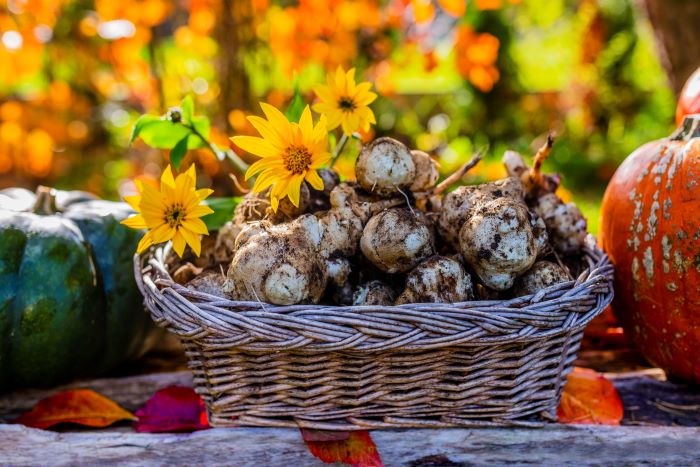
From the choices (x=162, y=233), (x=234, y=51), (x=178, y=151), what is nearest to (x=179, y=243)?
(x=162, y=233)

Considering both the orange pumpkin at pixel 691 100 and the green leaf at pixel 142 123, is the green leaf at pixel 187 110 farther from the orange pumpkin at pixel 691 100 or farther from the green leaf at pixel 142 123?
the orange pumpkin at pixel 691 100

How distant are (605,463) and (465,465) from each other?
0.85ft

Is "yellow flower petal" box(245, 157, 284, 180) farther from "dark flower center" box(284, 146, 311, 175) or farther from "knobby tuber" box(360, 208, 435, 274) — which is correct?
"knobby tuber" box(360, 208, 435, 274)

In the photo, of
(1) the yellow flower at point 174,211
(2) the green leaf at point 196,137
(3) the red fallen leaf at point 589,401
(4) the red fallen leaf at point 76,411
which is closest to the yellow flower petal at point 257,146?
(1) the yellow flower at point 174,211

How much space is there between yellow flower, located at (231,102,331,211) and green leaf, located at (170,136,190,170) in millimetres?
288

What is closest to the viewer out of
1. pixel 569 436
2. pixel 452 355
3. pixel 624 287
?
pixel 452 355

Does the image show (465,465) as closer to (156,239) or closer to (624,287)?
(624,287)

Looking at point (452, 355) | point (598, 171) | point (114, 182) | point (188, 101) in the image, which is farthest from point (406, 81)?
point (452, 355)

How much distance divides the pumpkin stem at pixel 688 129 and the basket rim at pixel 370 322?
541 mm

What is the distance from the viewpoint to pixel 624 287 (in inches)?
62.1

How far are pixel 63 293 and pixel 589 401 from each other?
1.17m

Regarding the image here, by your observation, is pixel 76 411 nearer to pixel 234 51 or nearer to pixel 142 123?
pixel 142 123

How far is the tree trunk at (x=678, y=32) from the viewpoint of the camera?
297cm

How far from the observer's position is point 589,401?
1.54 m
